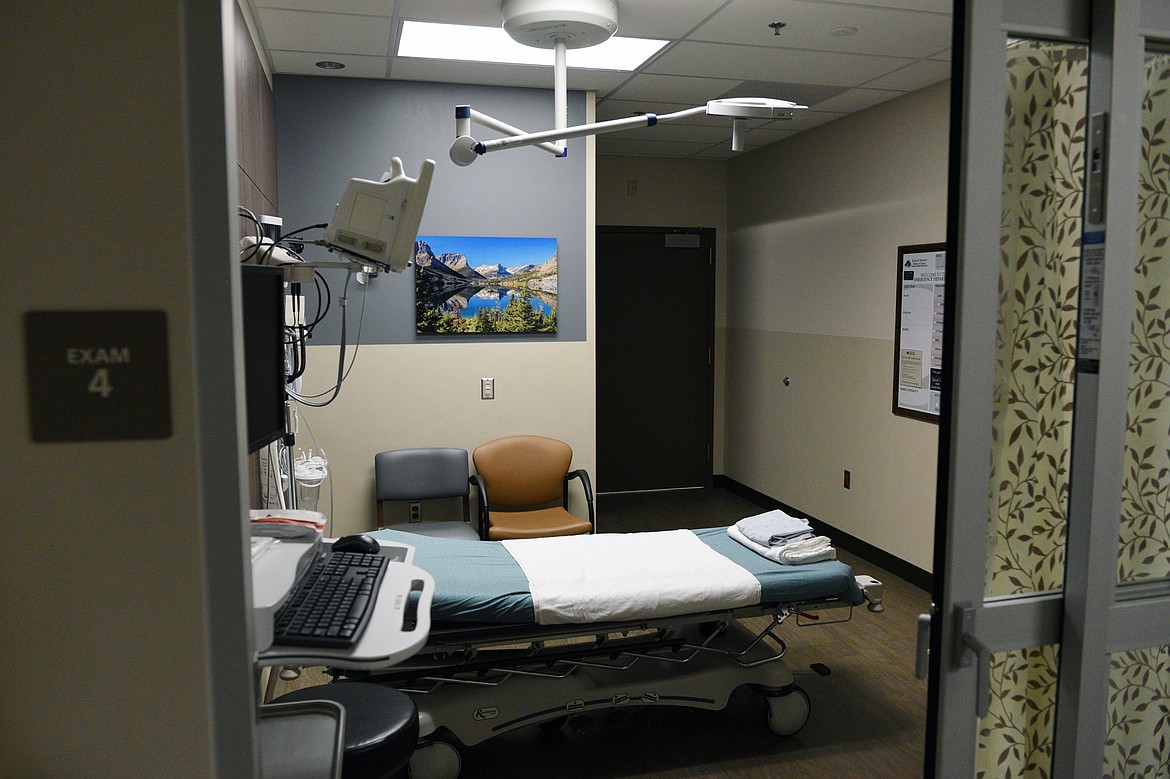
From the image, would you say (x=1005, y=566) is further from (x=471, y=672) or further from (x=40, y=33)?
(x=471, y=672)

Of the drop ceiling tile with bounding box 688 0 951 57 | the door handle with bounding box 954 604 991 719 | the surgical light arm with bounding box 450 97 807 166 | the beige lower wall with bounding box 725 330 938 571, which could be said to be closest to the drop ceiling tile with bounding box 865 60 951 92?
the drop ceiling tile with bounding box 688 0 951 57

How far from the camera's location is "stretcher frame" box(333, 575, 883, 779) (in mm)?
2725

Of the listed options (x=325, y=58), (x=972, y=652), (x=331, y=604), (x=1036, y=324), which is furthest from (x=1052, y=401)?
(x=325, y=58)

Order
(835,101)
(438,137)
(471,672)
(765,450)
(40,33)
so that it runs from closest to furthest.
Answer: (40,33)
(471,672)
(438,137)
(835,101)
(765,450)

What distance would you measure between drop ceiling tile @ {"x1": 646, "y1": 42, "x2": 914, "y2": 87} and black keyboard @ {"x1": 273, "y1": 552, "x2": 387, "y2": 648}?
9.31ft

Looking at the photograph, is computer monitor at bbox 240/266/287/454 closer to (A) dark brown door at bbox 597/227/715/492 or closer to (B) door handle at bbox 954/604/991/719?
(B) door handle at bbox 954/604/991/719

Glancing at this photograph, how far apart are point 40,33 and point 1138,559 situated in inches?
76.9

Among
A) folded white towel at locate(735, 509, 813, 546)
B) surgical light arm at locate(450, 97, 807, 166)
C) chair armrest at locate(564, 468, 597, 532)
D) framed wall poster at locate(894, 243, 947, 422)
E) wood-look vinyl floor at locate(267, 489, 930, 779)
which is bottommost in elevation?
wood-look vinyl floor at locate(267, 489, 930, 779)

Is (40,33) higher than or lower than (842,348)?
higher

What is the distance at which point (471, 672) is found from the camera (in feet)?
9.50

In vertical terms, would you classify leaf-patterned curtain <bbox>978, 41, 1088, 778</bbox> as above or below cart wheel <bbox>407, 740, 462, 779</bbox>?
above

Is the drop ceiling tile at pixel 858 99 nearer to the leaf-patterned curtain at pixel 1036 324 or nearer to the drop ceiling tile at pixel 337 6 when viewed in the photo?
the drop ceiling tile at pixel 337 6

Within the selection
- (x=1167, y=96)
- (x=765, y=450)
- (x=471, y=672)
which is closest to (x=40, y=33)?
(x=1167, y=96)

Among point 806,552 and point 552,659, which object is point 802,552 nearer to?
point 806,552
